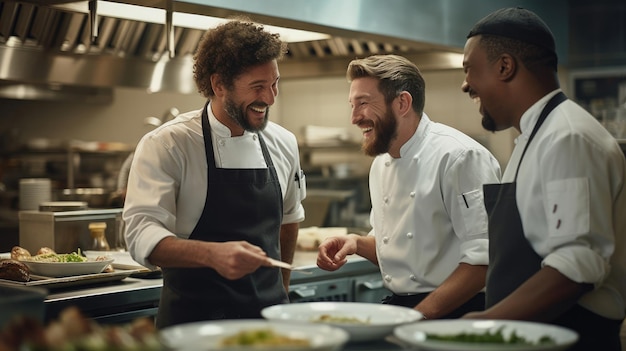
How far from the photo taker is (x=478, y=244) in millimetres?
2744

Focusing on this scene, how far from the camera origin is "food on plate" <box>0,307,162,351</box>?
4.94ft

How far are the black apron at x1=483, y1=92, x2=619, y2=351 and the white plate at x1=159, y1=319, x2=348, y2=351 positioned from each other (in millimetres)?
647

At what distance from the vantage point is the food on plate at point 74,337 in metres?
1.51

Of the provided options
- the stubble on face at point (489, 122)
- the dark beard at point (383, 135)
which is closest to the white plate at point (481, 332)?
the stubble on face at point (489, 122)

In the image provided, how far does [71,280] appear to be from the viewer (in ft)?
10.2

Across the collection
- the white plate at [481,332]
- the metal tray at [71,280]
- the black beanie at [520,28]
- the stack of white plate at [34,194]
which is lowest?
the metal tray at [71,280]

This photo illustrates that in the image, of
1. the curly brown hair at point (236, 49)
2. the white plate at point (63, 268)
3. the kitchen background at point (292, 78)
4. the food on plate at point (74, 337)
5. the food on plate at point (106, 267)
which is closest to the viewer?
the food on plate at point (74, 337)

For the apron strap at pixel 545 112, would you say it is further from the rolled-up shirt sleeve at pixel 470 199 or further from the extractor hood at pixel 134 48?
the extractor hood at pixel 134 48

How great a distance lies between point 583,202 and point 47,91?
6.06 meters

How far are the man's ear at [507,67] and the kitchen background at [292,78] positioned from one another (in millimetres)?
1451

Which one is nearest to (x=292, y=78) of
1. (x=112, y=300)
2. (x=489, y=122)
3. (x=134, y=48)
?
(x=134, y=48)

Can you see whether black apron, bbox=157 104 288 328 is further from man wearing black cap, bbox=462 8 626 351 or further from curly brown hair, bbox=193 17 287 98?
man wearing black cap, bbox=462 8 626 351

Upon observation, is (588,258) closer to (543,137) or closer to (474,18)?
(543,137)

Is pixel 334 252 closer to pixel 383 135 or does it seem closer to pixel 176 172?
pixel 383 135
